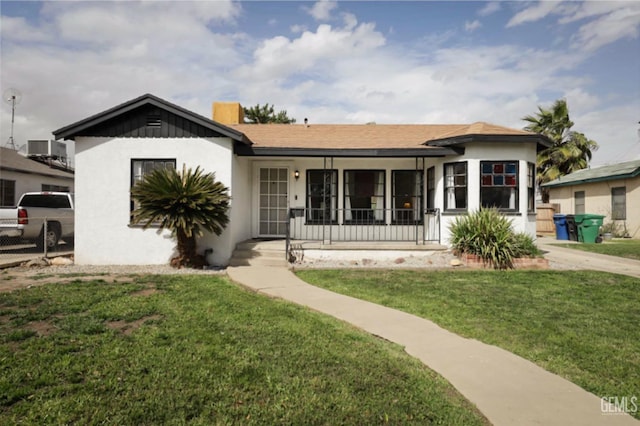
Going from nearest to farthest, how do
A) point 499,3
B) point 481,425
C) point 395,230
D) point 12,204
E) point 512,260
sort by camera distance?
point 481,425 → point 512,260 → point 499,3 → point 395,230 → point 12,204

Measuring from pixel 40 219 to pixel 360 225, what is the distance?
9717 millimetres

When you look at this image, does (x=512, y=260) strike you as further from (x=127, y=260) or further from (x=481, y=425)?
(x=127, y=260)

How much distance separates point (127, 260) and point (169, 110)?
4.06m

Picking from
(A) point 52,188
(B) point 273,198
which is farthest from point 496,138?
(A) point 52,188

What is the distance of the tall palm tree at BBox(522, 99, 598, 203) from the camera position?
22.5m

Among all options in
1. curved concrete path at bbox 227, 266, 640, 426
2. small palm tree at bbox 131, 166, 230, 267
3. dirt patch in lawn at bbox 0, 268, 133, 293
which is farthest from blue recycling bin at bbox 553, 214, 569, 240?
dirt patch in lawn at bbox 0, 268, 133, 293

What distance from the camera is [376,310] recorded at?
17.8ft

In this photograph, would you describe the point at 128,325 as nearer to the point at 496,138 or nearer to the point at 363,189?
the point at 363,189

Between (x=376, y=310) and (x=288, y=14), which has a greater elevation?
(x=288, y=14)

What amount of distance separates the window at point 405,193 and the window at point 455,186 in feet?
3.82

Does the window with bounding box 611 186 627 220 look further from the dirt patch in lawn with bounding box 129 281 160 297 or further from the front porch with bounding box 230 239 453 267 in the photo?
the dirt patch in lawn with bounding box 129 281 160 297

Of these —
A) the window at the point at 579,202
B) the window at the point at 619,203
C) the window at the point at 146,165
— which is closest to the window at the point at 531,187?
the window at the point at 619,203

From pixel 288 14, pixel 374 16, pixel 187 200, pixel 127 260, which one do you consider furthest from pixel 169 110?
pixel 374 16

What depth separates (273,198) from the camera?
12234 millimetres
